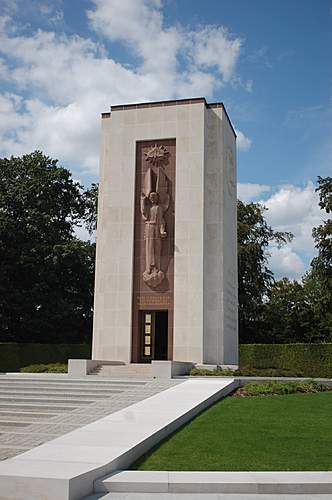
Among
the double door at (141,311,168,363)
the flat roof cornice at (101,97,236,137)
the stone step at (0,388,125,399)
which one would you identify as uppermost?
the flat roof cornice at (101,97,236,137)

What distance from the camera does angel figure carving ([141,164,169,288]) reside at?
90.0 ft

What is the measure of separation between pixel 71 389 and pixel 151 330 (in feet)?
32.1

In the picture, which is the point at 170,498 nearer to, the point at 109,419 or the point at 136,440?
the point at 136,440

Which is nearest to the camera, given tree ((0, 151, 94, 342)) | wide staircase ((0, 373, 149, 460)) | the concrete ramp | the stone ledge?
the concrete ramp

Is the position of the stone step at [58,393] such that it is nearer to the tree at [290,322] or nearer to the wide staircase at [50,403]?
the wide staircase at [50,403]

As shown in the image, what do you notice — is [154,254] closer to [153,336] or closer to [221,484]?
[153,336]

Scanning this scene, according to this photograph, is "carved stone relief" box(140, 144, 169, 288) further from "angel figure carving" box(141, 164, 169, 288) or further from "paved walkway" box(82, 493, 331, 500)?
"paved walkway" box(82, 493, 331, 500)

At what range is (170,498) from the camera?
721 centimetres

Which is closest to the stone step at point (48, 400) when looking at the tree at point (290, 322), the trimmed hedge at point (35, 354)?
the trimmed hedge at point (35, 354)

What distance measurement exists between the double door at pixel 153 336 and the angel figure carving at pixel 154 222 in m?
1.57

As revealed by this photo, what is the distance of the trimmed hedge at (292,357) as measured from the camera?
30.8 metres

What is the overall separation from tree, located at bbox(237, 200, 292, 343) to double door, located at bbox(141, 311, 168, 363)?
54.0ft

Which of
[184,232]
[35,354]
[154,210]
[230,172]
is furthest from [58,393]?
[35,354]

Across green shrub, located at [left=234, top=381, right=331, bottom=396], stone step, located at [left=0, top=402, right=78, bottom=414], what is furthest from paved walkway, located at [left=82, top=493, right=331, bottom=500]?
green shrub, located at [left=234, top=381, right=331, bottom=396]
